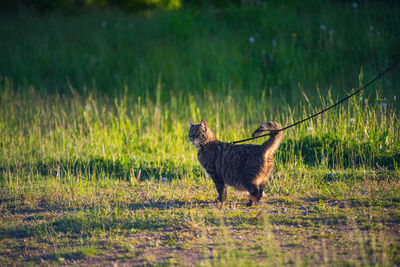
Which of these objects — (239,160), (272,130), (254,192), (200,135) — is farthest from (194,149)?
(272,130)

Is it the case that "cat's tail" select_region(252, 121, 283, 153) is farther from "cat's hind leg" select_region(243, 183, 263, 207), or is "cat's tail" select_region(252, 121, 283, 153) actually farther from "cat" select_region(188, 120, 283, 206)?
"cat's hind leg" select_region(243, 183, 263, 207)

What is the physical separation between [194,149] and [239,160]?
257 cm

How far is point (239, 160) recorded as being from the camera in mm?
5160

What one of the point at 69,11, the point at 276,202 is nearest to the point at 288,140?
the point at 276,202

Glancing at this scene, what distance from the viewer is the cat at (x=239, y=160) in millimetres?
4922

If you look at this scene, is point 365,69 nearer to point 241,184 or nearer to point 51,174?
point 241,184

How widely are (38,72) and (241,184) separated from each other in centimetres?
1091

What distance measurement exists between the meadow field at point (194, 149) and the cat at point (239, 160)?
12.8 inches

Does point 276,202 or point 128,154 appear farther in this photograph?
point 128,154

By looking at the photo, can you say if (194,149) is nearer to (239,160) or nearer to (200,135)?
(200,135)

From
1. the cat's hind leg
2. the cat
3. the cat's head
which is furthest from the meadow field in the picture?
the cat's head

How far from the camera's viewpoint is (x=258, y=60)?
1276cm

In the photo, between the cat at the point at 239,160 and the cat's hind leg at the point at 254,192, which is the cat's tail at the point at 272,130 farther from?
the cat's hind leg at the point at 254,192

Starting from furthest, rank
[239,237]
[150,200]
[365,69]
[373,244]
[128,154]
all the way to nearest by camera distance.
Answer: [365,69] → [128,154] → [150,200] → [239,237] → [373,244]
